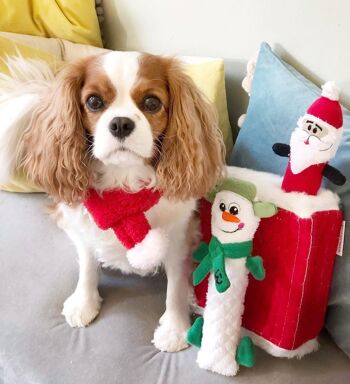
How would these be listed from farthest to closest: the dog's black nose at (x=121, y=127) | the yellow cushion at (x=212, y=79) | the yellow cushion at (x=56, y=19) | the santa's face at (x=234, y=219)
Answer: the yellow cushion at (x=56, y=19)
the yellow cushion at (x=212, y=79)
the santa's face at (x=234, y=219)
the dog's black nose at (x=121, y=127)

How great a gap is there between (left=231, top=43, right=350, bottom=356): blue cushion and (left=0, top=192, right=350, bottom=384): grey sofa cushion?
0.44 ft

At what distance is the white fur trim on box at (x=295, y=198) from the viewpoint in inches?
36.0

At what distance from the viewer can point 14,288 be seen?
3.72 feet

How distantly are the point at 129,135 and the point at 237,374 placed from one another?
1.88 ft

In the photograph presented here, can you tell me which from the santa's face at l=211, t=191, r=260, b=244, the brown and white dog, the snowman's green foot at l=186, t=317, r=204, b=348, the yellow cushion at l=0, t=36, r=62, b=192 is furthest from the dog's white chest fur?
the yellow cushion at l=0, t=36, r=62, b=192

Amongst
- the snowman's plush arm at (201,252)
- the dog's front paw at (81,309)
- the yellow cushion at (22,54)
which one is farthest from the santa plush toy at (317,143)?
the yellow cushion at (22,54)

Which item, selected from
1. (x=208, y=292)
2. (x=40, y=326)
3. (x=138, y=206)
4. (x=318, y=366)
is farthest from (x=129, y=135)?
(x=318, y=366)

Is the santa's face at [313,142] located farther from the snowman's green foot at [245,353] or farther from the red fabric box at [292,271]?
the snowman's green foot at [245,353]

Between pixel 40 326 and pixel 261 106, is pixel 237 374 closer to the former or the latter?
pixel 40 326

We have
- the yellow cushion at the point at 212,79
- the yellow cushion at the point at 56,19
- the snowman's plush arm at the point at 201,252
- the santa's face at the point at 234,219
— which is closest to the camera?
the santa's face at the point at 234,219

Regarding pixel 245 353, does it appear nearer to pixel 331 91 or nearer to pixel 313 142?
pixel 313 142

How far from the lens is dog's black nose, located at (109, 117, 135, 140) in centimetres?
83

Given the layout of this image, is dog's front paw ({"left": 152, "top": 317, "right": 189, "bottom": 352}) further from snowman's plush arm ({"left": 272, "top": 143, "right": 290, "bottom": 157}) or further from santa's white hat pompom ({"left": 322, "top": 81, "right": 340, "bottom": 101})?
santa's white hat pompom ({"left": 322, "top": 81, "right": 340, "bottom": 101})

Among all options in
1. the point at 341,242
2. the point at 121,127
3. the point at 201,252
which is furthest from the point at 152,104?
the point at 341,242
